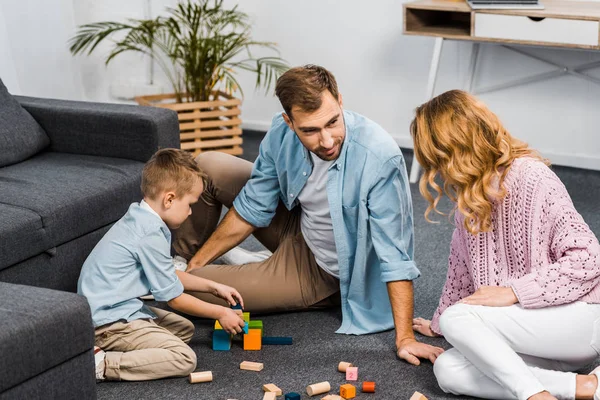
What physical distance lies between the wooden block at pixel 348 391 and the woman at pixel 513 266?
0.69 ft

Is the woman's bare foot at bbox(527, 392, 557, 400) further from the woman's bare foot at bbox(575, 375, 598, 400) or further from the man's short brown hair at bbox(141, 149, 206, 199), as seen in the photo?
the man's short brown hair at bbox(141, 149, 206, 199)

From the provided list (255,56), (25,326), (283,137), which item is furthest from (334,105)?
(255,56)

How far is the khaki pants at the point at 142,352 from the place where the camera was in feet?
7.23

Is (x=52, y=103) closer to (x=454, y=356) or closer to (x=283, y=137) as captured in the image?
(x=283, y=137)

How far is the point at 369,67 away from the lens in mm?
4309

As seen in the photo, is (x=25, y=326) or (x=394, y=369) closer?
(x=25, y=326)

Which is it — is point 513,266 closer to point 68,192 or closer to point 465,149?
point 465,149

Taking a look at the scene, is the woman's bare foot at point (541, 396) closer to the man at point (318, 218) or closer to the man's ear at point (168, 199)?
the man at point (318, 218)

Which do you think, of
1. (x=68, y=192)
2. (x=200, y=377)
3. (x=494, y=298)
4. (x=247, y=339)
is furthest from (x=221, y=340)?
(x=494, y=298)

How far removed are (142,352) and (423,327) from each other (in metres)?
0.77

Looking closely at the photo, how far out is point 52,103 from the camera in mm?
3090

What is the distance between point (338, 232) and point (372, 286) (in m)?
0.19

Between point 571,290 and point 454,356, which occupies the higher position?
point 571,290

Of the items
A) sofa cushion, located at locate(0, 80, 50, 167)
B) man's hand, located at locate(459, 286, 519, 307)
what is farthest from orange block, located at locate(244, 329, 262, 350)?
sofa cushion, located at locate(0, 80, 50, 167)
